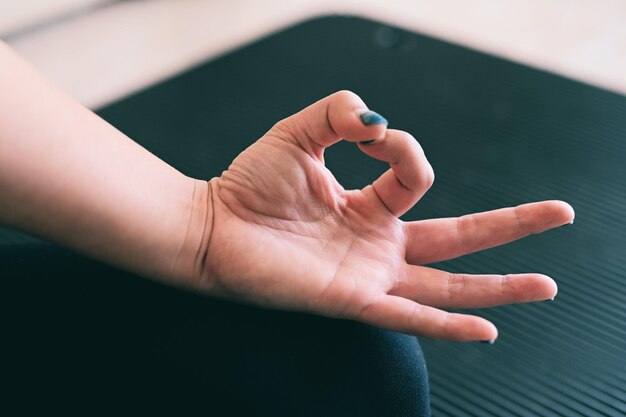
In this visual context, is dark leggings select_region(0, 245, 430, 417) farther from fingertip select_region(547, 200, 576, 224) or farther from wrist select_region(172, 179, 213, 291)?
fingertip select_region(547, 200, 576, 224)

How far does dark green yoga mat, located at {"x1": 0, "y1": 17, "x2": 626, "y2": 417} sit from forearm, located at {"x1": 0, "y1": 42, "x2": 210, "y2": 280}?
8 cm

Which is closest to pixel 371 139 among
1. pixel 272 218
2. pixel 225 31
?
pixel 272 218

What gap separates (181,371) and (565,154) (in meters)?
0.93

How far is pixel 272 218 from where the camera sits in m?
0.67

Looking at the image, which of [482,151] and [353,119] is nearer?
[353,119]


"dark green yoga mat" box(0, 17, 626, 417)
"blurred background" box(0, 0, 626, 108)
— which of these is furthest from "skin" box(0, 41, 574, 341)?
"blurred background" box(0, 0, 626, 108)

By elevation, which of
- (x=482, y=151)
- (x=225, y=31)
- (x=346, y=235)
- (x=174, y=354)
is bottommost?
(x=174, y=354)

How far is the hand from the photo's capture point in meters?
0.62

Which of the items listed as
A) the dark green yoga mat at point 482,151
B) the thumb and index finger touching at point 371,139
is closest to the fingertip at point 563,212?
the thumb and index finger touching at point 371,139

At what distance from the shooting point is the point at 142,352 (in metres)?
0.56

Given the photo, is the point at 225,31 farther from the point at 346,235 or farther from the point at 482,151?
the point at 346,235

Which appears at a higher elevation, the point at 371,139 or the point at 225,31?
the point at 225,31

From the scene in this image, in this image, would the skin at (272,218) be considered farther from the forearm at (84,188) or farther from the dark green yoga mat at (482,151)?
the dark green yoga mat at (482,151)

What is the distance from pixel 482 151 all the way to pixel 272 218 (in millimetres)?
687
